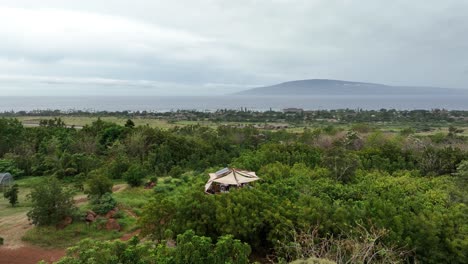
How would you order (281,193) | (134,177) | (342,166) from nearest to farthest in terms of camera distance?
(281,193)
(342,166)
(134,177)

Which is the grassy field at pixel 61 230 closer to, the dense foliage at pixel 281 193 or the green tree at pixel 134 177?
the dense foliage at pixel 281 193

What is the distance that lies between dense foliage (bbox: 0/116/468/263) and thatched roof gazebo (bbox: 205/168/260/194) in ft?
2.37

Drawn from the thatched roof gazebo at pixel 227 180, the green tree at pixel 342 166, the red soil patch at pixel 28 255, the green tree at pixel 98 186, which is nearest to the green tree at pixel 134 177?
the green tree at pixel 98 186

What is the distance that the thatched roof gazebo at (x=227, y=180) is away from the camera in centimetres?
1501

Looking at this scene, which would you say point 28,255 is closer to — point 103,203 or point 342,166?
point 103,203

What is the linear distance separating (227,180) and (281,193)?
2.51 metres

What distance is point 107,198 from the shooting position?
47.8 ft

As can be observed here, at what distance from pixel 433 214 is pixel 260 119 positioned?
59.8m

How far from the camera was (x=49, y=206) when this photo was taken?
1280 cm

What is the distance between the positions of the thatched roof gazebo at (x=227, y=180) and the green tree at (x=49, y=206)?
561 cm

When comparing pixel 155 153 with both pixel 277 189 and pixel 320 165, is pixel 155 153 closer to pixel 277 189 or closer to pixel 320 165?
pixel 320 165

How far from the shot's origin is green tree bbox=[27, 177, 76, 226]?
12.7 metres

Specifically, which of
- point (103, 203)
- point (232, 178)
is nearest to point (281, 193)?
point (232, 178)

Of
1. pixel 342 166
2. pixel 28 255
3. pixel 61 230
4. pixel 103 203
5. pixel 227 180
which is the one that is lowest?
pixel 28 255
